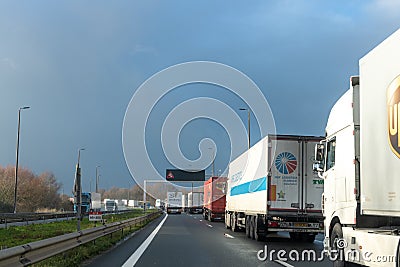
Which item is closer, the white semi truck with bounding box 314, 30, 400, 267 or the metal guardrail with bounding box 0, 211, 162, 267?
the metal guardrail with bounding box 0, 211, 162, 267

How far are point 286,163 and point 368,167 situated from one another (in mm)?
9930

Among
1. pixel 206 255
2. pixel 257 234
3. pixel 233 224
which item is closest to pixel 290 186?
pixel 257 234

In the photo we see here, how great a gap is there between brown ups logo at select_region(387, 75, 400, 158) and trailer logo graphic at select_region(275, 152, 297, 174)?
10675 mm

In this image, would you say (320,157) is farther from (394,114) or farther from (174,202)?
(174,202)

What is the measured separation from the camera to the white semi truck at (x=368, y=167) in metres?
7.82

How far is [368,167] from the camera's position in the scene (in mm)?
8758

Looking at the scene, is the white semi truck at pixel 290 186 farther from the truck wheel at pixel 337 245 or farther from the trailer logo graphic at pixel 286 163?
the truck wheel at pixel 337 245

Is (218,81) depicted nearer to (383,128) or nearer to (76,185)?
(76,185)

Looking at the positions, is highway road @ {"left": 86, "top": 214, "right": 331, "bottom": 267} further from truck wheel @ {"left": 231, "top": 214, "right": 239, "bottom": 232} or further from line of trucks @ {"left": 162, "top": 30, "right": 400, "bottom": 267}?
truck wheel @ {"left": 231, "top": 214, "right": 239, "bottom": 232}

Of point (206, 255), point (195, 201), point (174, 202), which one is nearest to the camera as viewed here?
point (206, 255)

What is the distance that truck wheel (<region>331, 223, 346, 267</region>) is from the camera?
32.7 feet

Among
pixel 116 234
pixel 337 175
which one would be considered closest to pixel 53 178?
pixel 116 234

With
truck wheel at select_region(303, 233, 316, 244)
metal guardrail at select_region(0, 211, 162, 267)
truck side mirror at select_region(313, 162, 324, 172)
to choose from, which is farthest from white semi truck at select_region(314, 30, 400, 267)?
truck wheel at select_region(303, 233, 316, 244)

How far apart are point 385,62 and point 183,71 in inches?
470
